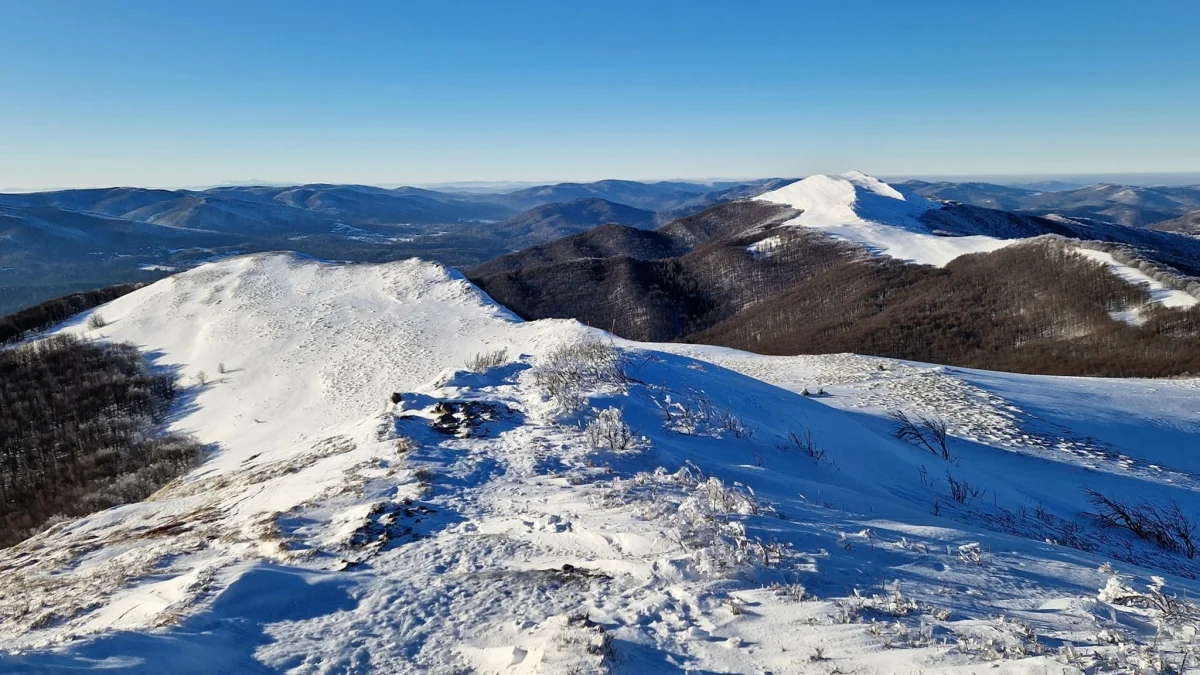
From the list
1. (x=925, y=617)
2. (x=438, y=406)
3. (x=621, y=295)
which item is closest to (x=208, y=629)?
(x=925, y=617)

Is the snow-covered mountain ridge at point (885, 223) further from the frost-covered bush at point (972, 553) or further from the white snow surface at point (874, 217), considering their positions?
the frost-covered bush at point (972, 553)

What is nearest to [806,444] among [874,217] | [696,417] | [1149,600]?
[696,417]

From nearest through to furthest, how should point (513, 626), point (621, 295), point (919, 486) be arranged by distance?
point (513, 626), point (919, 486), point (621, 295)

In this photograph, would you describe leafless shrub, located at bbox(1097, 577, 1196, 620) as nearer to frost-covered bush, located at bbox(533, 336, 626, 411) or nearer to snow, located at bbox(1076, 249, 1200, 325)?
frost-covered bush, located at bbox(533, 336, 626, 411)

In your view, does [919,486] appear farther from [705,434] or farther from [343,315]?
[343,315]

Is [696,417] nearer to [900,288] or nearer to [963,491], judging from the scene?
[963,491]

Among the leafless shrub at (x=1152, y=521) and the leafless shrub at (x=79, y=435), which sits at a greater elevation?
the leafless shrub at (x=1152, y=521)

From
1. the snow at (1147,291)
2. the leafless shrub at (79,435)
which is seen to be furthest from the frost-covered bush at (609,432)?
the snow at (1147,291)
